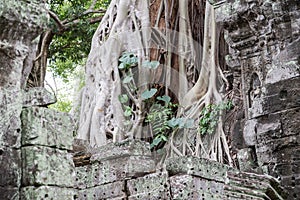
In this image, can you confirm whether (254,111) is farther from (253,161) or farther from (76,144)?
(76,144)

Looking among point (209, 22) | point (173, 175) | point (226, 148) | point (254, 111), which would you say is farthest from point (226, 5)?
point (209, 22)

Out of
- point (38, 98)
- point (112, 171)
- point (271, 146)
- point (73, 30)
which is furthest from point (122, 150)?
point (73, 30)

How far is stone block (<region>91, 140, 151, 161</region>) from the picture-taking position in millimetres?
4824

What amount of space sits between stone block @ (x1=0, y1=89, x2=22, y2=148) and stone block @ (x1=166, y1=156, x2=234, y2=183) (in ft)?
4.34

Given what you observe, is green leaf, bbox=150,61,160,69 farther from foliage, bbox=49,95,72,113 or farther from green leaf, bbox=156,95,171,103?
foliage, bbox=49,95,72,113

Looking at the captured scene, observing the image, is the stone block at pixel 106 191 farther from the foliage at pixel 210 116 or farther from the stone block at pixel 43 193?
the foliage at pixel 210 116

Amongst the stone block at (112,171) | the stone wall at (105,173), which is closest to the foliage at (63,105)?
the stone wall at (105,173)

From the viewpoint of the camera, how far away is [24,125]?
3.09 metres

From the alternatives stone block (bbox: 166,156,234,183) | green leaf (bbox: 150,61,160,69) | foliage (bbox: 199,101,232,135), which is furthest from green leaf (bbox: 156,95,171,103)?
stone block (bbox: 166,156,234,183)

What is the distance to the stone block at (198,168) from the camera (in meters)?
4.04

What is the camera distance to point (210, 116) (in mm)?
7887

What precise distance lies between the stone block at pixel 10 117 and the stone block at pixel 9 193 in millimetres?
208

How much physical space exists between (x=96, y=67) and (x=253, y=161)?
5.02 m

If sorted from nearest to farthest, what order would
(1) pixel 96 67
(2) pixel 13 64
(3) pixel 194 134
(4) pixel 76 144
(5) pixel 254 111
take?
(2) pixel 13 64
(5) pixel 254 111
(4) pixel 76 144
(3) pixel 194 134
(1) pixel 96 67
